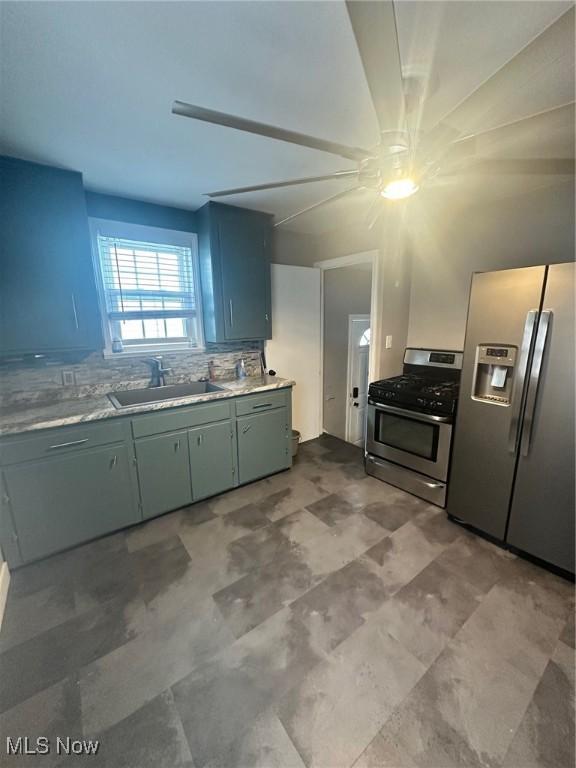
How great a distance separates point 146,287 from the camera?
259 cm

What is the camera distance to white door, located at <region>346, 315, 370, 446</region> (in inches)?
151

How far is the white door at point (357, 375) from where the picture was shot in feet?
12.6

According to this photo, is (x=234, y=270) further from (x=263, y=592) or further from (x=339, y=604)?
(x=339, y=604)

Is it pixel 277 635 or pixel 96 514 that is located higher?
pixel 96 514

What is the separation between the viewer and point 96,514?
204 centimetres

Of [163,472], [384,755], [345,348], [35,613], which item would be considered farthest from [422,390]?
[35,613]

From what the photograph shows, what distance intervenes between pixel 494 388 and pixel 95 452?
8.80 ft

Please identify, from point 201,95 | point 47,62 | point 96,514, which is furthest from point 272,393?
point 47,62

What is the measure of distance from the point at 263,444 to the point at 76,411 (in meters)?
1.46

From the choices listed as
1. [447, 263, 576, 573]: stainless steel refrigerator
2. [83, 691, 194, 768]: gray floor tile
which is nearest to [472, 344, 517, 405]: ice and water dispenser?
[447, 263, 576, 573]: stainless steel refrigerator

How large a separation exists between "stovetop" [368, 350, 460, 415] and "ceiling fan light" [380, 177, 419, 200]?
59.6 inches

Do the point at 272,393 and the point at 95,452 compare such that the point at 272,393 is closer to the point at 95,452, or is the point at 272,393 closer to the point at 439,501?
the point at 95,452

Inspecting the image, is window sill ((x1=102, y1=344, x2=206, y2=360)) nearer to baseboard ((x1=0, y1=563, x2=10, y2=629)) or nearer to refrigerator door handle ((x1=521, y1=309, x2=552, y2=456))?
baseboard ((x1=0, y1=563, x2=10, y2=629))

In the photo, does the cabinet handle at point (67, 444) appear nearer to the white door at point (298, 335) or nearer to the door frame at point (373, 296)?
the white door at point (298, 335)
